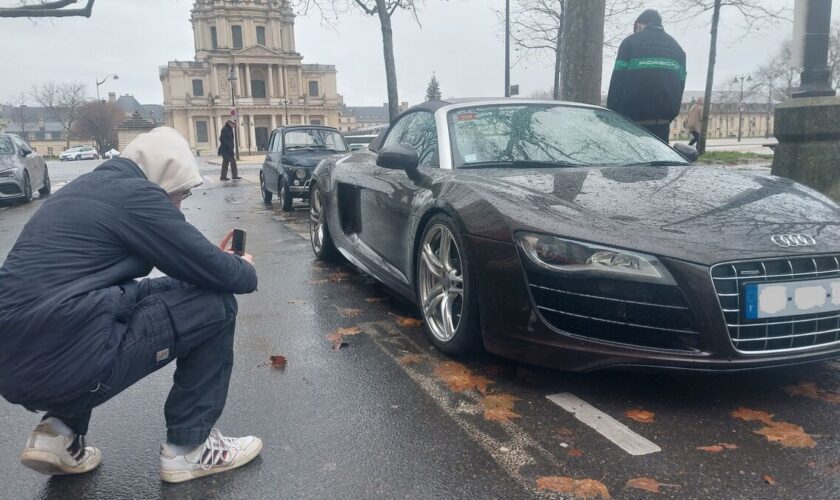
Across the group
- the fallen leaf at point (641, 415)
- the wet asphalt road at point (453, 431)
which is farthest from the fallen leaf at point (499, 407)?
the fallen leaf at point (641, 415)

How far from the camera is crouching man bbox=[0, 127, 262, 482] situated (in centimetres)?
204

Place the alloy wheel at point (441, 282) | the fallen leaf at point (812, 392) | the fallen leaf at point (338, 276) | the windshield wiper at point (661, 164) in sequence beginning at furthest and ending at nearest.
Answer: the fallen leaf at point (338, 276), the windshield wiper at point (661, 164), the alloy wheel at point (441, 282), the fallen leaf at point (812, 392)

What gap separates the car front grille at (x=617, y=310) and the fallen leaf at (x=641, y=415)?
320 millimetres

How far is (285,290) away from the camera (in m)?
5.36

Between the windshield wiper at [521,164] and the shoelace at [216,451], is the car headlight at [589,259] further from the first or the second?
the shoelace at [216,451]

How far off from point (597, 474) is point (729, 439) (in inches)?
24.7

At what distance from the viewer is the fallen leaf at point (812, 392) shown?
2895 millimetres

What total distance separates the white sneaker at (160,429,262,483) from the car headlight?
54.7 inches

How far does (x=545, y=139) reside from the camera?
4121mm

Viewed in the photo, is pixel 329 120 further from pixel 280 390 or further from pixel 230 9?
pixel 280 390

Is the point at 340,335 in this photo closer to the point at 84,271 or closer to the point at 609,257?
the point at 609,257

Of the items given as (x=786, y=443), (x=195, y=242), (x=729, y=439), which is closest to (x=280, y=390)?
(x=195, y=242)

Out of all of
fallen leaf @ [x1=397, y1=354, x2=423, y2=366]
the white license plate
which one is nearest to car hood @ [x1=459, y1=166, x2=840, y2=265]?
the white license plate

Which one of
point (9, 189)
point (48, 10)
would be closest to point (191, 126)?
point (48, 10)
